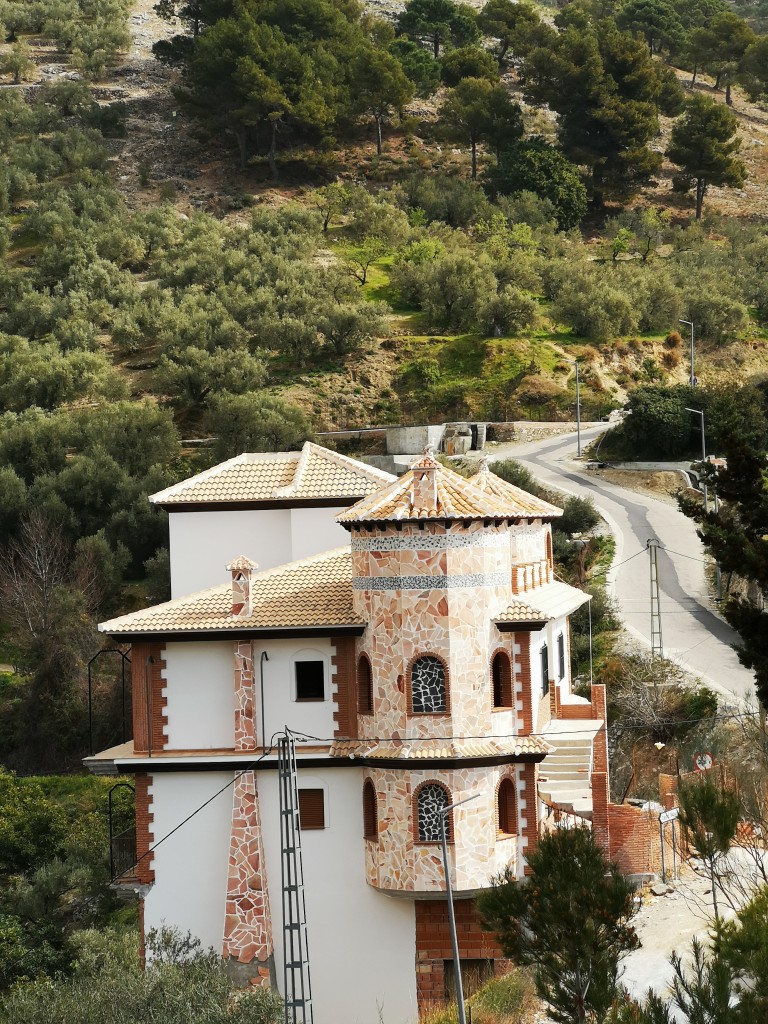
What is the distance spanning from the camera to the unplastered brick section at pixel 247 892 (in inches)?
1130

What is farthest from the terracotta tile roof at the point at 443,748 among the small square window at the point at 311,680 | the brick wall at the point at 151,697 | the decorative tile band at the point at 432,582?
the brick wall at the point at 151,697

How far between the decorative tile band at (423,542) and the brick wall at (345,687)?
2030 millimetres

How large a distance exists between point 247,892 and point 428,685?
16.3 feet

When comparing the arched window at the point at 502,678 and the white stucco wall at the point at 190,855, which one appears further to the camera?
the arched window at the point at 502,678

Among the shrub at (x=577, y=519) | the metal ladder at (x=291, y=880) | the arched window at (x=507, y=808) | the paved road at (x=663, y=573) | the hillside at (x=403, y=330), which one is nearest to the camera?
the metal ladder at (x=291, y=880)

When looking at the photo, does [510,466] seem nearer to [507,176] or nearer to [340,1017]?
[340,1017]

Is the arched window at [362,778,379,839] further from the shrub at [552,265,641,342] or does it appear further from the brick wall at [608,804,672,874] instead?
the shrub at [552,265,641,342]

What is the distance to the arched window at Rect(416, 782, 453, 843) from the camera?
28.4m

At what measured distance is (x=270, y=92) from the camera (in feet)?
353

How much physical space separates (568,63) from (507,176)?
10.6m

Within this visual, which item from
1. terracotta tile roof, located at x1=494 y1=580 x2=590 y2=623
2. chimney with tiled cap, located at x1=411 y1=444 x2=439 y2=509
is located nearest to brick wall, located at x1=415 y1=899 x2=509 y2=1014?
terracotta tile roof, located at x1=494 y1=580 x2=590 y2=623

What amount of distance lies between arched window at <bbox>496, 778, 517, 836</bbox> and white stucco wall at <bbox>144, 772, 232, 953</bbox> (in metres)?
4.95

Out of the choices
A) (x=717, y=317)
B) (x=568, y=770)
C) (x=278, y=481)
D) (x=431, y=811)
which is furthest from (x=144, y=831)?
(x=717, y=317)

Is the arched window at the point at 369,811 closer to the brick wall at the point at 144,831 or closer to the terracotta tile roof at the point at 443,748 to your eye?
the terracotta tile roof at the point at 443,748
